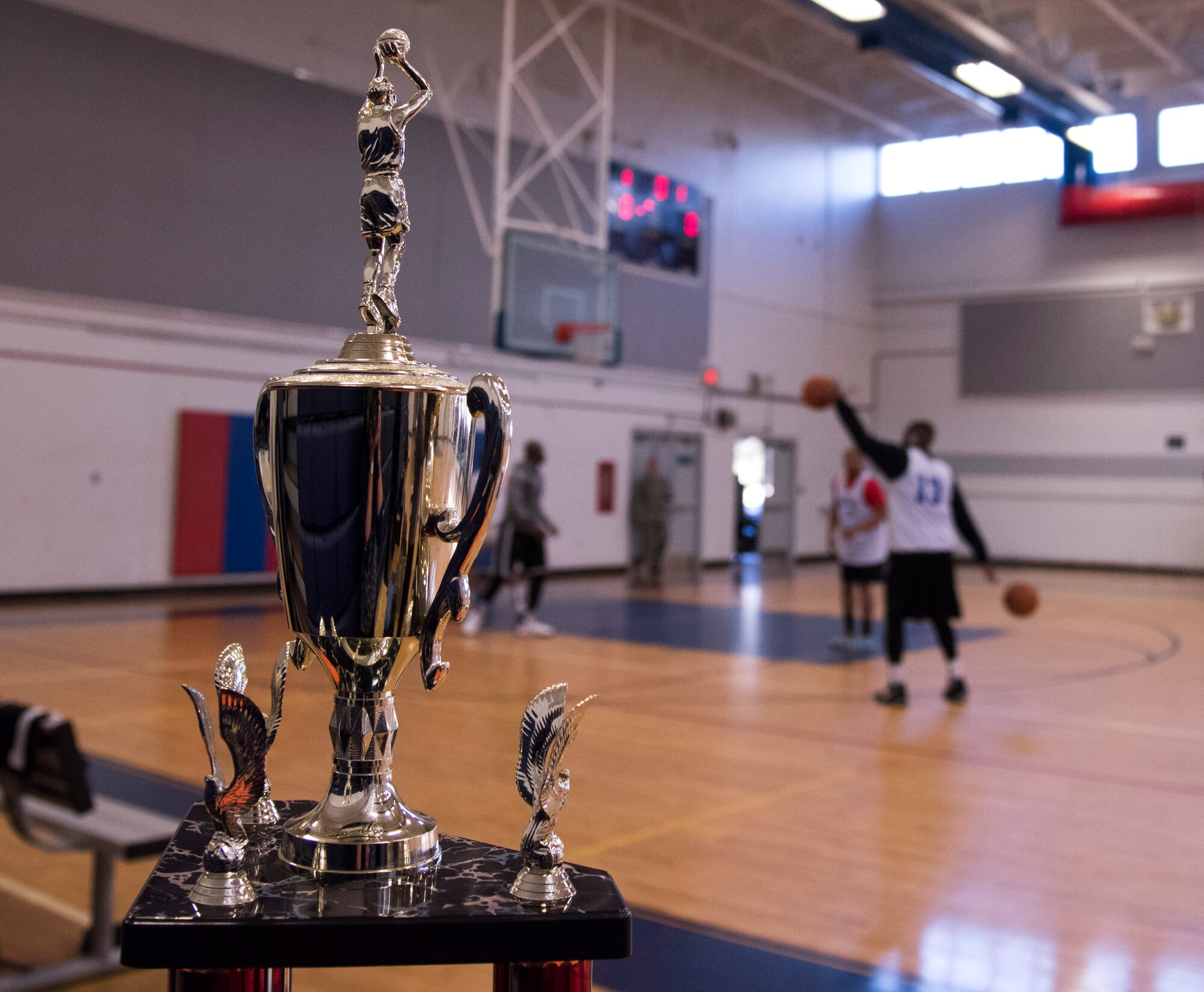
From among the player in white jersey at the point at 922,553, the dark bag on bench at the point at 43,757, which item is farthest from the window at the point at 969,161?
the dark bag on bench at the point at 43,757

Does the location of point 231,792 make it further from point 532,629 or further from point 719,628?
point 719,628

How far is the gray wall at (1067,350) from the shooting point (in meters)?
19.9

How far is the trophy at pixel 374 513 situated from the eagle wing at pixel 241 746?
0.10m

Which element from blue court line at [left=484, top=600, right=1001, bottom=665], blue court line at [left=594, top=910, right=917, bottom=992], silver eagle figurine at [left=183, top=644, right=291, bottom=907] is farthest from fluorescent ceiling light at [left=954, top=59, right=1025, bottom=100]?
silver eagle figurine at [left=183, top=644, right=291, bottom=907]

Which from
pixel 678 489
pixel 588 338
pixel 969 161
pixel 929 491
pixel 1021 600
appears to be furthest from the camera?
pixel 969 161

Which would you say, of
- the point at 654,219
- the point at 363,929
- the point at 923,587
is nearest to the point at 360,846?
the point at 363,929

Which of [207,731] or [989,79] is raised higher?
[989,79]

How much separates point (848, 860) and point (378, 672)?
3.34m

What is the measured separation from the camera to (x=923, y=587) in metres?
7.50

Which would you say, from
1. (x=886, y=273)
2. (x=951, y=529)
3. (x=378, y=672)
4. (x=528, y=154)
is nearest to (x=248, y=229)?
(x=528, y=154)

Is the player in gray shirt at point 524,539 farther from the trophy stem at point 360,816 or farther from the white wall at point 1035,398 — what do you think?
the white wall at point 1035,398

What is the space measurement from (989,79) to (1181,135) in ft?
26.6

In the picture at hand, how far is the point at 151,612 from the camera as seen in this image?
1082 centimetres

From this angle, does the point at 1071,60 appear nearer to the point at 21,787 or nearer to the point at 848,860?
the point at 848,860
